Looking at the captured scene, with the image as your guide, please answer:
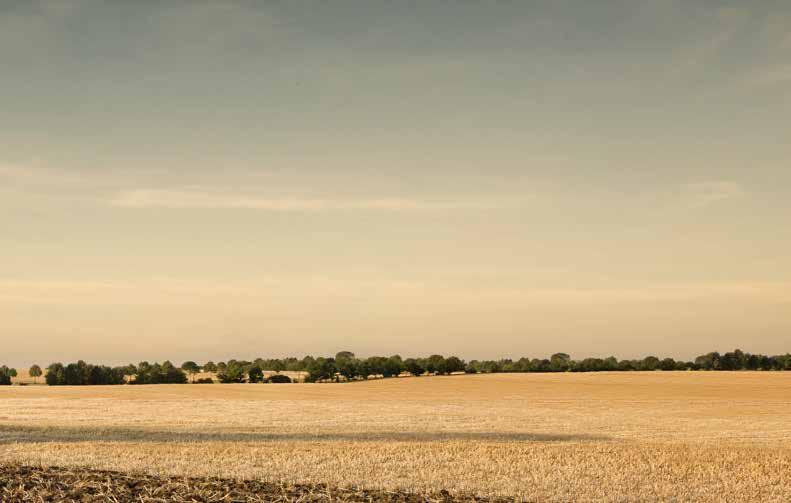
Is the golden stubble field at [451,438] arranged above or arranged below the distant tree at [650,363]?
below

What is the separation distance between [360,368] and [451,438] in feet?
269

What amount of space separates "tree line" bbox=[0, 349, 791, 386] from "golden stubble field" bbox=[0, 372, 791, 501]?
1259 inches

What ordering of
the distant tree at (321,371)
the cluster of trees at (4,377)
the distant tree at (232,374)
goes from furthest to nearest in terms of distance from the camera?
the distant tree at (232,374), the cluster of trees at (4,377), the distant tree at (321,371)

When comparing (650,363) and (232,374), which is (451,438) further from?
(650,363)

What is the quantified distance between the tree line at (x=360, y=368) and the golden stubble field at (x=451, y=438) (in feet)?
105

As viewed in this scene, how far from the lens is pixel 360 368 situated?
117 meters

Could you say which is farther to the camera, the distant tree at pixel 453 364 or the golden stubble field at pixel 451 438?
the distant tree at pixel 453 364

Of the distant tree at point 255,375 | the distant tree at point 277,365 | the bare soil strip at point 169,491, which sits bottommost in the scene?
the bare soil strip at point 169,491

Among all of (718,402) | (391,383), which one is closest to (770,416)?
(718,402)

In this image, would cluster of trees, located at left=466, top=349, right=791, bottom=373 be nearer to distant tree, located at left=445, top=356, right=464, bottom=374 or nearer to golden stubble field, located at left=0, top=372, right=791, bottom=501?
distant tree, located at left=445, top=356, right=464, bottom=374

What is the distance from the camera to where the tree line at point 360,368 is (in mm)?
115250

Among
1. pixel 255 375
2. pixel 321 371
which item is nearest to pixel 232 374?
pixel 255 375

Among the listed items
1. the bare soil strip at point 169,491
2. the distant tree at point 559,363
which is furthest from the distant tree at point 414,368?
the bare soil strip at point 169,491

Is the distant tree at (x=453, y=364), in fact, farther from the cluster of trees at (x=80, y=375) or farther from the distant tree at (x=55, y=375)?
the distant tree at (x=55, y=375)
